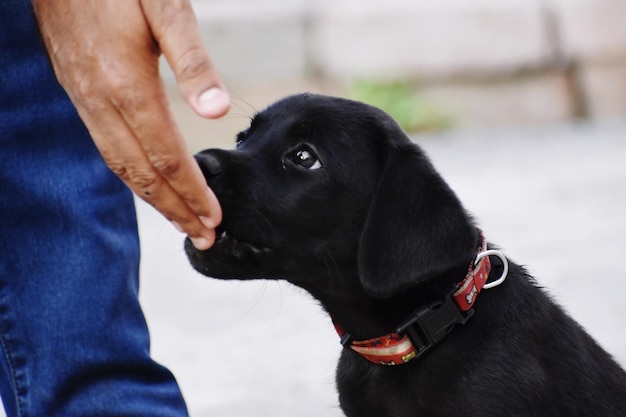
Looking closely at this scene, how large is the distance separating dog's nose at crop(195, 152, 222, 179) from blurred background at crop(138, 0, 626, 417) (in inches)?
86.6

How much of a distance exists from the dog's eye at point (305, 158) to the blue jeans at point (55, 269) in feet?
1.37

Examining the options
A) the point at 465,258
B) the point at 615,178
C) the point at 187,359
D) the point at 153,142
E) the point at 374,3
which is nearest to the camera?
the point at 153,142

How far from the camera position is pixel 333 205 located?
2.27 metres

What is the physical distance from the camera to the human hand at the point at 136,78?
1536 mm

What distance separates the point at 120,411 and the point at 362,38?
20.7ft

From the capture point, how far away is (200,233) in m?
1.83

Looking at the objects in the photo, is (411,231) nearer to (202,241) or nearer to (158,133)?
(202,241)

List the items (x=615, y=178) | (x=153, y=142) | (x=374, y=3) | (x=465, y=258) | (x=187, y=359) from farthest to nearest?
(x=374, y=3), (x=615, y=178), (x=187, y=359), (x=465, y=258), (x=153, y=142)

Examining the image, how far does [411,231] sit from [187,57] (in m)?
0.77

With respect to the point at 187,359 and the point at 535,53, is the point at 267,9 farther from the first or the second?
the point at 187,359

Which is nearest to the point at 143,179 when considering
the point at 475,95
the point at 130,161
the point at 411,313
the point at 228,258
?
the point at 130,161

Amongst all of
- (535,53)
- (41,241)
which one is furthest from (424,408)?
(535,53)

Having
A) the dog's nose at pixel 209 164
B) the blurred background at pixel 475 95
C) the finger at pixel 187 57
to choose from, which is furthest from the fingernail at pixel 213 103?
the blurred background at pixel 475 95

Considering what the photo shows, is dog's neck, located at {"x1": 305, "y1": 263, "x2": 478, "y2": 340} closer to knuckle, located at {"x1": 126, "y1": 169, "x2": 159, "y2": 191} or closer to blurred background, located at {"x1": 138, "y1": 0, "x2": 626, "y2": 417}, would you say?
knuckle, located at {"x1": 126, "y1": 169, "x2": 159, "y2": 191}
